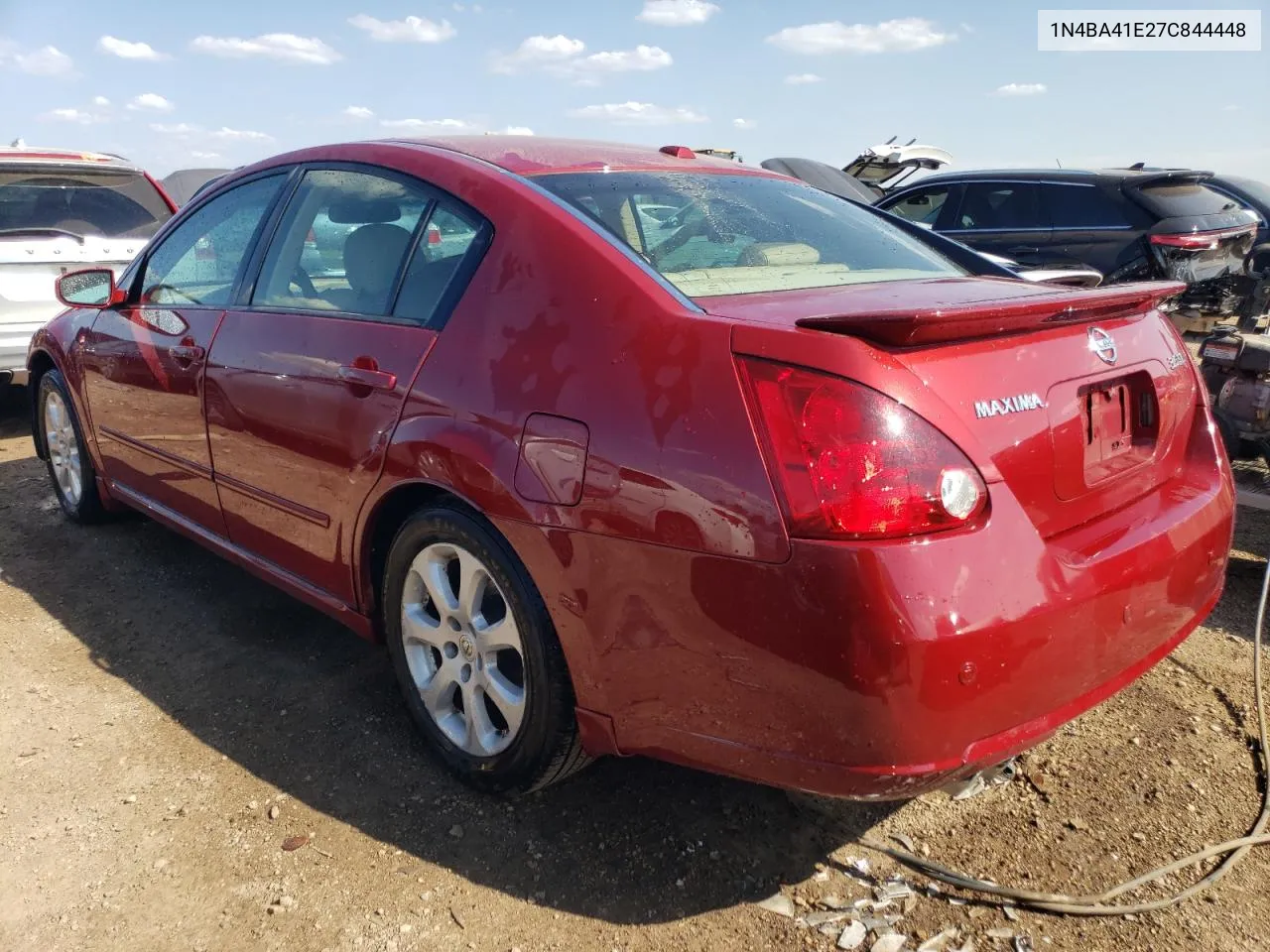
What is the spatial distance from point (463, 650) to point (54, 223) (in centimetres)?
570

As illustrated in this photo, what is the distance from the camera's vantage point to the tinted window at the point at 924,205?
8938 mm

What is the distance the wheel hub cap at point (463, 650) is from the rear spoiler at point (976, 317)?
1.04 meters

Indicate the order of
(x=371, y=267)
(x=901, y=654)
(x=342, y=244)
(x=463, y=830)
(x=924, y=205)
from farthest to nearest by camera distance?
(x=924, y=205) < (x=342, y=244) < (x=371, y=267) < (x=463, y=830) < (x=901, y=654)

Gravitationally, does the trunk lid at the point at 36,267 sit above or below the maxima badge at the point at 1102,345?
above

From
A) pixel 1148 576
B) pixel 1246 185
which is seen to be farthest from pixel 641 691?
pixel 1246 185

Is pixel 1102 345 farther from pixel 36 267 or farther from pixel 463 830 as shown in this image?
pixel 36 267

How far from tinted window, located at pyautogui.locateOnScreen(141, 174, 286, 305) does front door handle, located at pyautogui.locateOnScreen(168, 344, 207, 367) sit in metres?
0.17

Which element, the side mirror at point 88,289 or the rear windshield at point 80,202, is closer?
the side mirror at point 88,289

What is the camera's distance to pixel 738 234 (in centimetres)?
249

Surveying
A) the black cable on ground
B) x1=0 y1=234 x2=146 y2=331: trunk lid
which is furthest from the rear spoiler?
x1=0 y1=234 x2=146 y2=331: trunk lid

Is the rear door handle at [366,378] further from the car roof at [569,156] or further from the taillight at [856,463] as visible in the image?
the taillight at [856,463]

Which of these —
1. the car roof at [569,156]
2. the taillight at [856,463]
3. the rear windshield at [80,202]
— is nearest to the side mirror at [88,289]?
the car roof at [569,156]

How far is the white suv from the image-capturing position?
604 cm

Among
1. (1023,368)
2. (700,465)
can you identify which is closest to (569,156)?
(700,465)
